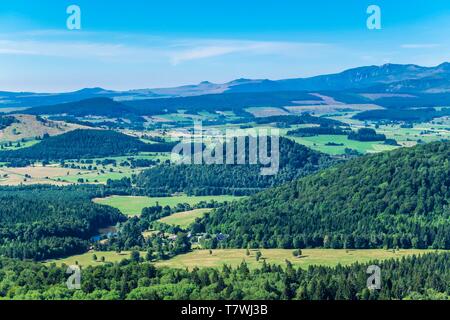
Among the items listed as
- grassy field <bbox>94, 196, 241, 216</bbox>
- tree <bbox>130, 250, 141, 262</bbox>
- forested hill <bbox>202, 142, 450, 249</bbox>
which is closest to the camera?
tree <bbox>130, 250, 141, 262</bbox>

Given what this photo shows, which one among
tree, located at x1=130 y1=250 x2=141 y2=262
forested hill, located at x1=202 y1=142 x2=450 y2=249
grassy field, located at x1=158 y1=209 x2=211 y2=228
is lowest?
grassy field, located at x1=158 y1=209 x2=211 y2=228

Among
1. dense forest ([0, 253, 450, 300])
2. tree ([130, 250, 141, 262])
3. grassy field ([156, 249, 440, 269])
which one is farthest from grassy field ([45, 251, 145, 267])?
dense forest ([0, 253, 450, 300])

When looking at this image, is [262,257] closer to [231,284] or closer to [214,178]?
[231,284]

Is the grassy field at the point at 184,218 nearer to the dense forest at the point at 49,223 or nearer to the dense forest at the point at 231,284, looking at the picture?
the dense forest at the point at 49,223

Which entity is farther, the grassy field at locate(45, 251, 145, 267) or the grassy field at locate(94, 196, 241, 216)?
the grassy field at locate(94, 196, 241, 216)

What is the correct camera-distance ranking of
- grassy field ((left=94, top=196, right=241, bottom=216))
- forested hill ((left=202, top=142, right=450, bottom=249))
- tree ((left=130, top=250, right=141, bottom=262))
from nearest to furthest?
tree ((left=130, top=250, right=141, bottom=262)) < forested hill ((left=202, top=142, right=450, bottom=249)) < grassy field ((left=94, top=196, right=241, bottom=216))

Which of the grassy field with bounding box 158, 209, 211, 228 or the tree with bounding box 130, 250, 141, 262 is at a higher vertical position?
the tree with bounding box 130, 250, 141, 262

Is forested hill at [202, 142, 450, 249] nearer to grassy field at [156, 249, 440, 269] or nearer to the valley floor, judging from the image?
grassy field at [156, 249, 440, 269]
